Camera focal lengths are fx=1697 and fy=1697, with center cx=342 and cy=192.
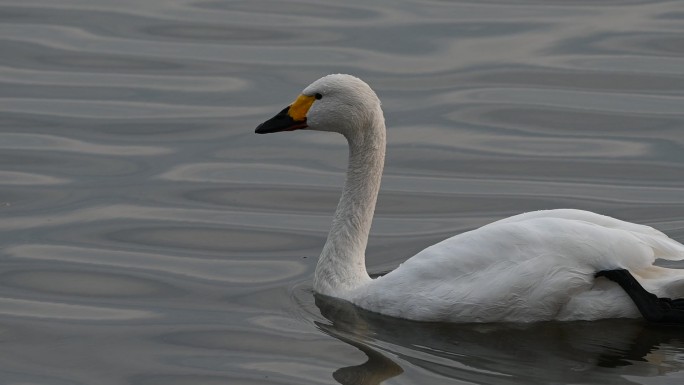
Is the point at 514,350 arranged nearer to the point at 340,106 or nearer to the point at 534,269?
the point at 534,269

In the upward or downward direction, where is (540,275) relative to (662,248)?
downward

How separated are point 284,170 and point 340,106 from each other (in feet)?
9.15

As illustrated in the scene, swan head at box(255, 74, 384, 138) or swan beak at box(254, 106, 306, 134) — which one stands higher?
swan head at box(255, 74, 384, 138)

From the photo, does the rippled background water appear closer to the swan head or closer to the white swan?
the white swan

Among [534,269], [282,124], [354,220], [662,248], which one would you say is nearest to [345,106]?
[282,124]

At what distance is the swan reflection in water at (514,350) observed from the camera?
28.5 feet

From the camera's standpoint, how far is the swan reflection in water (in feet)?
28.5

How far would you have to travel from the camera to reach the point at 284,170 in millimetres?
12828

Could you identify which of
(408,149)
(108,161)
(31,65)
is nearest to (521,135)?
(408,149)

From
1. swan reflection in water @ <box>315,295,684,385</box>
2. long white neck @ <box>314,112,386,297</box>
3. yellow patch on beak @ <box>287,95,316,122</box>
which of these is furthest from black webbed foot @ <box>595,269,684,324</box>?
yellow patch on beak @ <box>287,95,316,122</box>

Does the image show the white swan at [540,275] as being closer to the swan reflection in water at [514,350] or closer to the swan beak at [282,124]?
the swan reflection in water at [514,350]

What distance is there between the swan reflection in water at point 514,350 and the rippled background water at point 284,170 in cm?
2

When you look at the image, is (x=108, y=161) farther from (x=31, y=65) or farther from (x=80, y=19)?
(x=80, y=19)

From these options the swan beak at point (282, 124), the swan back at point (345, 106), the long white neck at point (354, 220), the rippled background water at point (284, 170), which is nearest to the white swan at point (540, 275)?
the rippled background water at point (284, 170)
